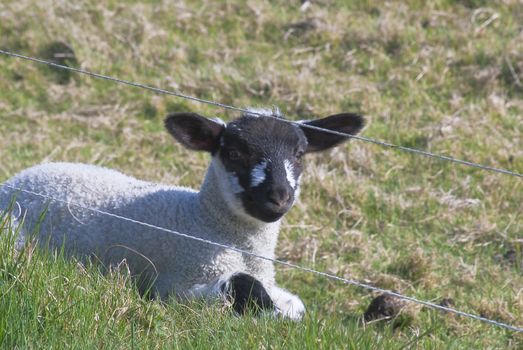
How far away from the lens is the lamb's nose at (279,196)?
523 cm

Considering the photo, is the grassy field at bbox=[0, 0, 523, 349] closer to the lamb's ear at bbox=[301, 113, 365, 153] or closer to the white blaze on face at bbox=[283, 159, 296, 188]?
the white blaze on face at bbox=[283, 159, 296, 188]

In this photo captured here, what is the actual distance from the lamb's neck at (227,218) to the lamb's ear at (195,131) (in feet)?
0.44

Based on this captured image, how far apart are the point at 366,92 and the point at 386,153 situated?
998mm

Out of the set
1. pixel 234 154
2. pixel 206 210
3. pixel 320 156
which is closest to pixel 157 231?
pixel 206 210

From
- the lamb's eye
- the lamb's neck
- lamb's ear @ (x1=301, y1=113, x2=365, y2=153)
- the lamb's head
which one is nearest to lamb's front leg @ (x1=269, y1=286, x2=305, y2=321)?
the lamb's neck

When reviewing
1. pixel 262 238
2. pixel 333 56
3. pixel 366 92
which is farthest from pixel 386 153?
pixel 262 238

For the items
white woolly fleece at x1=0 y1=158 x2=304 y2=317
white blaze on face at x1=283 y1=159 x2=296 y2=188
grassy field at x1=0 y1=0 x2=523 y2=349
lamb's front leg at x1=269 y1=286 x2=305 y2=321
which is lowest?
grassy field at x1=0 y1=0 x2=523 y2=349

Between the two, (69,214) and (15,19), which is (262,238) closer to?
(69,214)

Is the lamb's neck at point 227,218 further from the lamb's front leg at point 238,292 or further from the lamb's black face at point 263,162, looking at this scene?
the lamb's front leg at point 238,292

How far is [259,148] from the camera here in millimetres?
5496

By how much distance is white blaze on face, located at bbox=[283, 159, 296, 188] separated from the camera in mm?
5446

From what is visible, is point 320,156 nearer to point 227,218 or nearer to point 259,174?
point 227,218

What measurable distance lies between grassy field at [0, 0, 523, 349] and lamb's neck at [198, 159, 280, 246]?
2.29ft

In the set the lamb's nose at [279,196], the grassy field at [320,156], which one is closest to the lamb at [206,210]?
the lamb's nose at [279,196]
